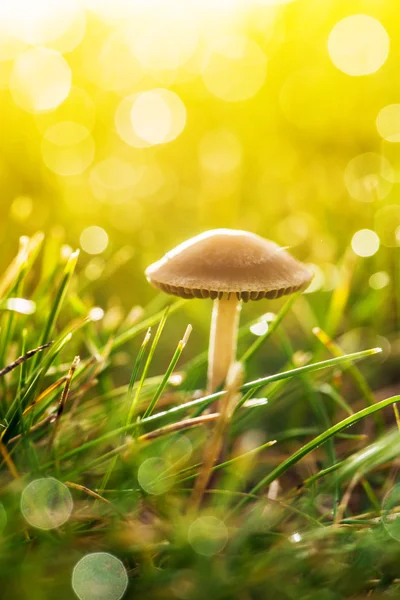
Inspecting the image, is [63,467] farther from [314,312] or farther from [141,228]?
[141,228]

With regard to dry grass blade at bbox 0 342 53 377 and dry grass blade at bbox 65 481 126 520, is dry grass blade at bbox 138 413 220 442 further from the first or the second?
dry grass blade at bbox 0 342 53 377

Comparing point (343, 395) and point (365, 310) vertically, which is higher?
point (365, 310)

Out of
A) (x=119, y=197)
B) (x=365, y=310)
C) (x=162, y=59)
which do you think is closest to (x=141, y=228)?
Result: (x=119, y=197)

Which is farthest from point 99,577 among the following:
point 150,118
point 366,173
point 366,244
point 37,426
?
point 150,118

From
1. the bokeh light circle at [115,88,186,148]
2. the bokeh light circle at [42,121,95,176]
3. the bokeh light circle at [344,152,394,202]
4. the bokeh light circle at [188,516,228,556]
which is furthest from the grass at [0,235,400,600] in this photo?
the bokeh light circle at [115,88,186,148]

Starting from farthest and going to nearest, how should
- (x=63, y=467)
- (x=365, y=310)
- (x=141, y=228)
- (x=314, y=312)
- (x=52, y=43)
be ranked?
(x=52, y=43) → (x=141, y=228) → (x=314, y=312) → (x=365, y=310) → (x=63, y=467)

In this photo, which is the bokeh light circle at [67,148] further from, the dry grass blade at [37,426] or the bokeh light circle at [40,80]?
the dry grass blade at [37,426]
